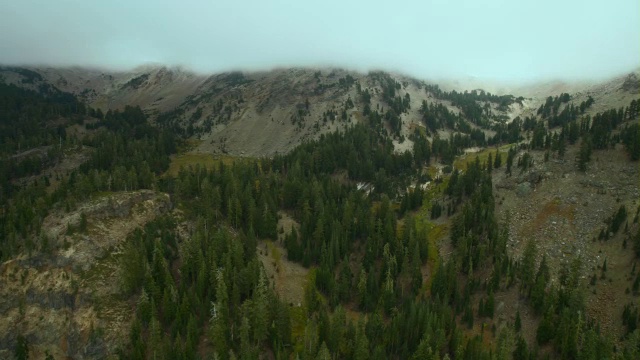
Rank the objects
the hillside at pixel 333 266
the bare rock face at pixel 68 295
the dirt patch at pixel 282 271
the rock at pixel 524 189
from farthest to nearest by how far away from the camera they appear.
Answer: the rock at pixel 524 189 < the dirt patch at pixel 282 271 < the bare rock face at pixel 68 295 < the hillside at pixel 333 266

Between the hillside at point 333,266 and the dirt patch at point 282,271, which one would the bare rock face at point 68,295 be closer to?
the hillside at point 333,266

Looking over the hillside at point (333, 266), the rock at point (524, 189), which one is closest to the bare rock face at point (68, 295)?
the hillside at point (333, 266)

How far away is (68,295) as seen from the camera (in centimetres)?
11994

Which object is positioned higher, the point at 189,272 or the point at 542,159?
the point at 542,159

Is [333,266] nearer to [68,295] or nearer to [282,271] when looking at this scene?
[282,271]

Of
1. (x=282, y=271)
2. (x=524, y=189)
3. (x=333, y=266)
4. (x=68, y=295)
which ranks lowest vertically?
(x=282, y=271)

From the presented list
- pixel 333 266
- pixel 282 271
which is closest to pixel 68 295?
pixel 282 271

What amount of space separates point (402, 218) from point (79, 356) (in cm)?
11679

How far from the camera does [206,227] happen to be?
146 meters

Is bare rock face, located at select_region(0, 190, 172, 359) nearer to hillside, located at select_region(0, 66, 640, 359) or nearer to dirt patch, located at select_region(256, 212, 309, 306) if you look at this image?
hillside, located at select_region(0, 66, 640, 359)

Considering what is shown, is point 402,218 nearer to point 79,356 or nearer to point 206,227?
point 206,227

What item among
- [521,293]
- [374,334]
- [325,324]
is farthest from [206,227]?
[521,293]

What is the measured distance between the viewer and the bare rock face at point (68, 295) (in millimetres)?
113438

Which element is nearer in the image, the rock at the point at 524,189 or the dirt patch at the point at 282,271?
the dirt patch at the point at 282,271
